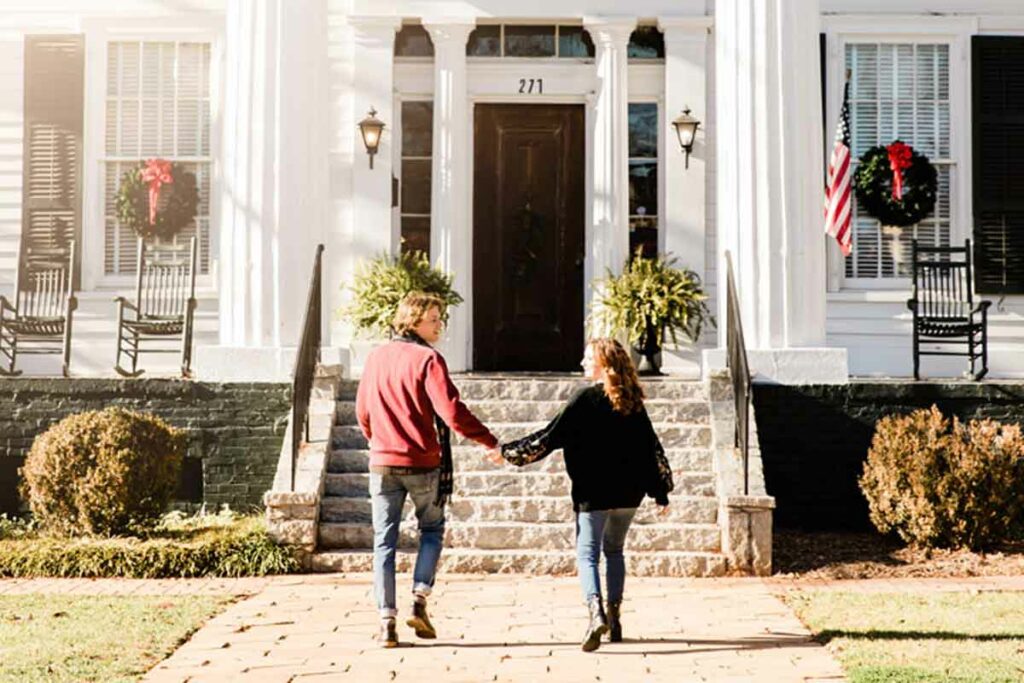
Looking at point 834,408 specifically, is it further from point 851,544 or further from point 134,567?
point 134,567

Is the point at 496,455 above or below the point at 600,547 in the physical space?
above

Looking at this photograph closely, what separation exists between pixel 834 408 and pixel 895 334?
2763mm

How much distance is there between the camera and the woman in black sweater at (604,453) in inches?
250

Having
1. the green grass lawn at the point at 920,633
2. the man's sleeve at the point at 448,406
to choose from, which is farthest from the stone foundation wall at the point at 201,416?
the green grass lawn at the point at 920,633

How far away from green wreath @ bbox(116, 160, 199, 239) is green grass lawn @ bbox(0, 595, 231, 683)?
18.0 ft

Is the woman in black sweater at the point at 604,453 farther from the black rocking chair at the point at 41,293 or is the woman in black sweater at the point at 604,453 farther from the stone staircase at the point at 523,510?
the black rocking chair at the point at 41,293

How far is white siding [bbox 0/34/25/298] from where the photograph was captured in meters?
12.9

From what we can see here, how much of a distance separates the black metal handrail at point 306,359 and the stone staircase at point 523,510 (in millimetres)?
334

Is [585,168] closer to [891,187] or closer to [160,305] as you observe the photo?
[891,187]

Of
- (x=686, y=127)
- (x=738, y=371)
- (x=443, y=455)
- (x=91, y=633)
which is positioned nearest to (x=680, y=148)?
(x=686, y=127)

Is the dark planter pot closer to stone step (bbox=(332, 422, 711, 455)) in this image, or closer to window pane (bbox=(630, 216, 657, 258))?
window pane (bbox=(630, 216, 657, 258))

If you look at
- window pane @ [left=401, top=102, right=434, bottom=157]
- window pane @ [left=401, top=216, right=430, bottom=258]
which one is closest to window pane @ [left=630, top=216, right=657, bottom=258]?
window pane @ [left=401, top=216, right=430, bottom=258]

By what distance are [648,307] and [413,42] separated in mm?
3466

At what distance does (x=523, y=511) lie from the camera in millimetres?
9125
